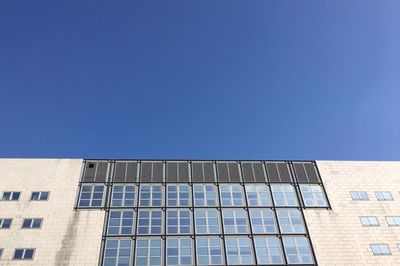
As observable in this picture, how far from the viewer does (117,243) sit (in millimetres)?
47094

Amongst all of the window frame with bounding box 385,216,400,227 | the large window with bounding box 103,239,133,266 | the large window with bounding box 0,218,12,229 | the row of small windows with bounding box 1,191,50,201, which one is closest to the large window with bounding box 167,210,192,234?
the large window with bounding box 103,239,133,266

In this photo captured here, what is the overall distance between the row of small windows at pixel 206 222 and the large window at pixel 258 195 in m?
1.31

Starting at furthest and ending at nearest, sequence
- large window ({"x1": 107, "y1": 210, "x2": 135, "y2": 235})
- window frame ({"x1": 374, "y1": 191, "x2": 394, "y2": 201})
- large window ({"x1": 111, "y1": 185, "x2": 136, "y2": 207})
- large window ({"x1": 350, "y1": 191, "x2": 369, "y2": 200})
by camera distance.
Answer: window frame ({"x1": 374, "y1": 191, "x2": 394, "y2": 201}) < large window ({"x1": 350, "y1": 191, "x2": 369, "y2": 200}) < large window ({"x1": 111, "y1": 185, "x2": 136, "y2": 207}) < large window ({"x1": 107, "y1": 210, "x2": 135, "y2": 235})

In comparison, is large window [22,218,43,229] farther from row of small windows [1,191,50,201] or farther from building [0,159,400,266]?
row of small windows [1,191,50,201]

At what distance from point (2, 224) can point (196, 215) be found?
83.2 feet

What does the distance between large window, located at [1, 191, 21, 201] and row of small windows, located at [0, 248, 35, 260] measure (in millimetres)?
7521

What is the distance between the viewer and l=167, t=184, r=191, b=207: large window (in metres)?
A: 52.1

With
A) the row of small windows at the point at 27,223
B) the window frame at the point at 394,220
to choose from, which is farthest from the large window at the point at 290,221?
the row of small windows at the point at 27,223

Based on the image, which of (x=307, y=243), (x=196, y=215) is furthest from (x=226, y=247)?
(x=307, y=243)

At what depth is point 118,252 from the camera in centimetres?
4622

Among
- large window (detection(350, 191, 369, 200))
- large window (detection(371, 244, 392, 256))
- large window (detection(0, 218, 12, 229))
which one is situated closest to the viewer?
large window (detection(0, 218, 12, 229))

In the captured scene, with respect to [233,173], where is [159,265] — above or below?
below

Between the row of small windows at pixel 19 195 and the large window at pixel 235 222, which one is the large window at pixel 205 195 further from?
the row of small windows at pixel 19 195

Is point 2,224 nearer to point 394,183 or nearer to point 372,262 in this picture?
point 372,262
